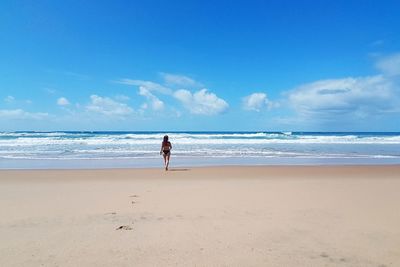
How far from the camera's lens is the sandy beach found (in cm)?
343

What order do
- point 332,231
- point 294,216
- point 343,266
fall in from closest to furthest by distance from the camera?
1. point 343,266
2. point 332,231
3. point 294,216

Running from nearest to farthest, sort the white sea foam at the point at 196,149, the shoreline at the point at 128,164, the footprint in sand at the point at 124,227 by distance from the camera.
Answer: the footprint in sand at the point at 124,227
the shoreline at the point at 128,164
the white sea foam at the point at 196,149

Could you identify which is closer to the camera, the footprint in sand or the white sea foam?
the footprint in sand

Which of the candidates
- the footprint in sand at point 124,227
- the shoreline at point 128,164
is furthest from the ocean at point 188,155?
the footprint in sand at point 124,227

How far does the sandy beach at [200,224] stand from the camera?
3426 mm

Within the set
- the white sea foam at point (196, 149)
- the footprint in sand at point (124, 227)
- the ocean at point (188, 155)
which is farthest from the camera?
the white sea foam at point (196, 149)

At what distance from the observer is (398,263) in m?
3.26

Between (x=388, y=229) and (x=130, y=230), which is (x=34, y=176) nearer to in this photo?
(x=130, y=230)

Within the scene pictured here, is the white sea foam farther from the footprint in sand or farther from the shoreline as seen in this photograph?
the footprint in sand

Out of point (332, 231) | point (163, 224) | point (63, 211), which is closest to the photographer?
point (332, 231)

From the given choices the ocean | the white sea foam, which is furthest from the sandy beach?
the white sea foam

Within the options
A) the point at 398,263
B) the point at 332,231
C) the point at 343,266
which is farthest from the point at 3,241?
the point at 398,263

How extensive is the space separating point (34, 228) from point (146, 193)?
113 inches

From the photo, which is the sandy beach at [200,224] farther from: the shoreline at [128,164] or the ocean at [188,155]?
the ocean at [188,155]
